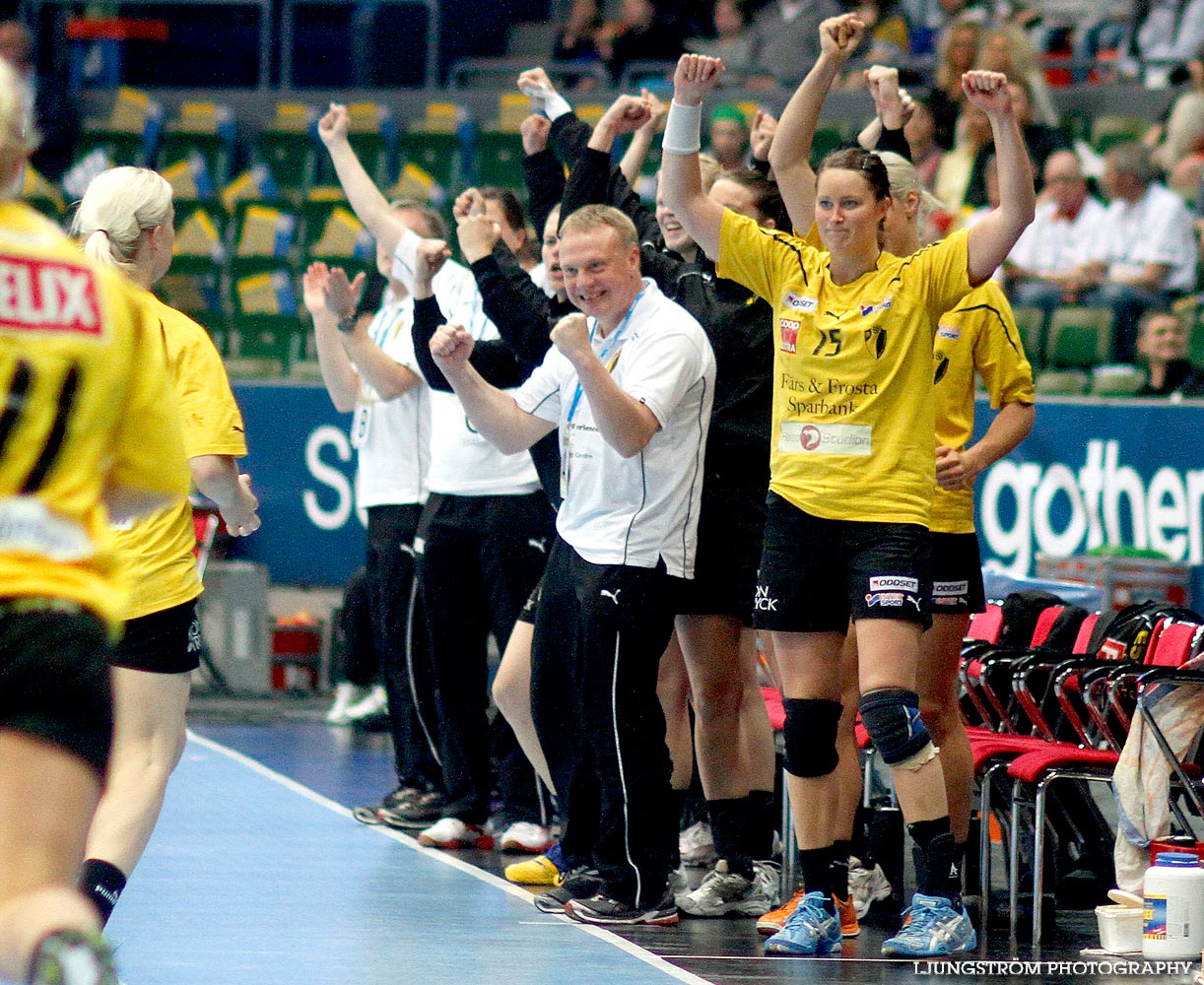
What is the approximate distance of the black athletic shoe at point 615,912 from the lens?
538 centimetres

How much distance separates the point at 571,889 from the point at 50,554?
3.24m

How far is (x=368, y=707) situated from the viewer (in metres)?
10.4

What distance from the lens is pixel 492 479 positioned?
262 inches

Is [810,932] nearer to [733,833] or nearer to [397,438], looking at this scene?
[733,833]

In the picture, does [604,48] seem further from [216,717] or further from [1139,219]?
[216,717]

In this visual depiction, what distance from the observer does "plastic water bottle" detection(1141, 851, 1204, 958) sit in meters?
4.93

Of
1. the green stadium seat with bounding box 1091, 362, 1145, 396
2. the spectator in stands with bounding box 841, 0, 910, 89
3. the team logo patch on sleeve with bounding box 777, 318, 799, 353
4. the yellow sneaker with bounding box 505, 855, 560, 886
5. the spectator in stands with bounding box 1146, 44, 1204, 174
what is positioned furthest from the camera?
the spectator in stands with bounding box 841, 0, 910, 89

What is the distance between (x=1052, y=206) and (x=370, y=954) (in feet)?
25.1

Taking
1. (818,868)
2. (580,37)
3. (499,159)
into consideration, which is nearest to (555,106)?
(818,868)

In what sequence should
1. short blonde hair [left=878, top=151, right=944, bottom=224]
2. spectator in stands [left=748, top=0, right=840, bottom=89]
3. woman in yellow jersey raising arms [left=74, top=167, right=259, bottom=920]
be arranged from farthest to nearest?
1. spectator in stands [left=748, top=0, right=840, bottom=89]
2. short blonde hair [left=878, top=151, right=944, bottom=224]
3. woman in yellow jersey raising arms [left=74, top=167, right=259, bottom=920]

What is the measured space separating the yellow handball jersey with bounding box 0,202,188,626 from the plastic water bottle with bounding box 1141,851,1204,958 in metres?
3.19

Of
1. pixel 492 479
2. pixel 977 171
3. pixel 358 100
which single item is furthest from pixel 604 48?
pixel 492 479

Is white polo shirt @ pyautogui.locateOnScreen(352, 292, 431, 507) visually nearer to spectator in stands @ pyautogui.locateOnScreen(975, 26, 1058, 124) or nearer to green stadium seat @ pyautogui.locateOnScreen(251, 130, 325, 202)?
→ spectator in stands @ pyautogui.locateOnScreen(975, 26, 1058, 124)

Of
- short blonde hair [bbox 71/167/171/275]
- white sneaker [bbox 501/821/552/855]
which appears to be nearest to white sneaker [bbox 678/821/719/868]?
white sneaker [bbox 501/821/552/855]
